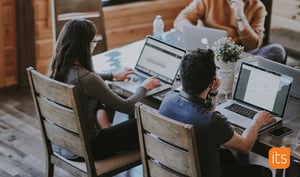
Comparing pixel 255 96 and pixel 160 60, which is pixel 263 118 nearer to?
pixel 255 96

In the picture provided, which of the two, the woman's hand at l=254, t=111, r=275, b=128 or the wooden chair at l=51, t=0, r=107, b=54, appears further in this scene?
the wooden chair at l=51, t=0, r=107, b=54

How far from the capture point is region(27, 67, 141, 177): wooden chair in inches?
107

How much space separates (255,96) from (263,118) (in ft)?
0.64

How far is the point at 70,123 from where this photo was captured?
278 cm

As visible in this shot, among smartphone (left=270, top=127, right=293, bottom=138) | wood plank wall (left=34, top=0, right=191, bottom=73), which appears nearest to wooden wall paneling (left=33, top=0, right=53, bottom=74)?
wood plank wall (left=34, top=0, right=191, bottom=73)

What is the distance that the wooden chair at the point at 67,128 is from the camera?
2.72 m

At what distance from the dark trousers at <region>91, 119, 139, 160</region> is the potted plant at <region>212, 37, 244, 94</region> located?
537 mm

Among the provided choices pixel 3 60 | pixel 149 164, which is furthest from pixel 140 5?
pixel 149 164

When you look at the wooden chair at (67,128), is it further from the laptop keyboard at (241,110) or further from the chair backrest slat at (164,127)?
the laptop keyboard at (241,110)

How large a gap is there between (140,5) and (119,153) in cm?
233

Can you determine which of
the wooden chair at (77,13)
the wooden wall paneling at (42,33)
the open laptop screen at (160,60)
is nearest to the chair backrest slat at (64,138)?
the open laptop screen at (160,60)

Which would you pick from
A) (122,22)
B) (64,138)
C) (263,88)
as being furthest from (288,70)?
(122,22)

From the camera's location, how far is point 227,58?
10.0 ft

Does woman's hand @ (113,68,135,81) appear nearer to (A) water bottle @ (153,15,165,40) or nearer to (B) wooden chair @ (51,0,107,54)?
(A) water bottle @ (153,15,165,40)
